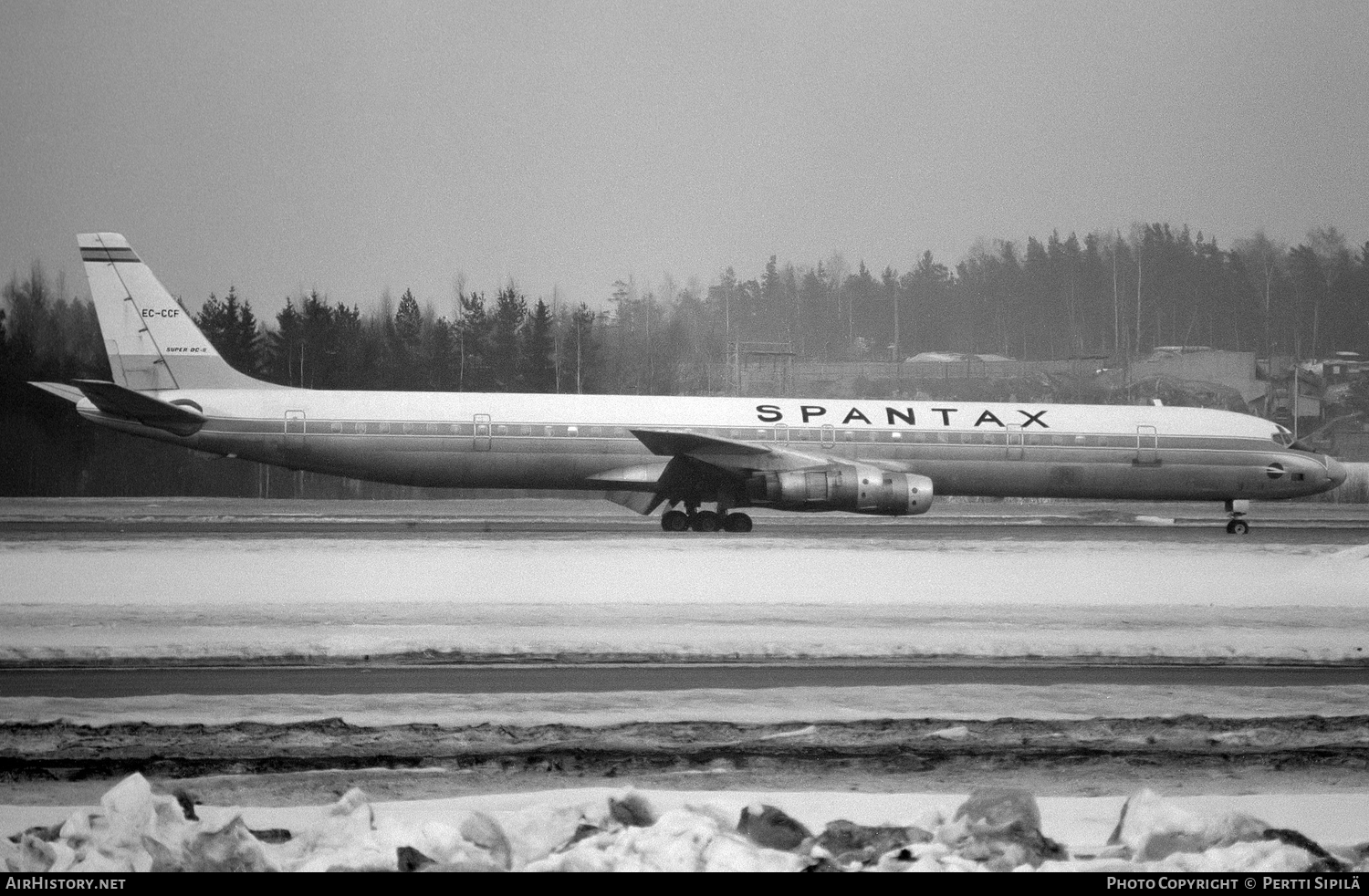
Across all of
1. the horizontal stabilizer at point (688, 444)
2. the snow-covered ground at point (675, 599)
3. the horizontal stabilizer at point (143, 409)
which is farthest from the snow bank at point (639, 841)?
the horizontal stabilizer at point (143, 409)

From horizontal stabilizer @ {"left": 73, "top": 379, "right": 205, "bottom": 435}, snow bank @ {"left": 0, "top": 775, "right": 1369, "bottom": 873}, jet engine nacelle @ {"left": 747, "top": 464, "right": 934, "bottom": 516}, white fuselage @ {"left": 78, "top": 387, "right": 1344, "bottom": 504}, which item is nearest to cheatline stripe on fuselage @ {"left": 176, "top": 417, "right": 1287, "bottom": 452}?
white fuselage @ {"left": 78, "top": 387, "right": 1344, "bottom": 504}

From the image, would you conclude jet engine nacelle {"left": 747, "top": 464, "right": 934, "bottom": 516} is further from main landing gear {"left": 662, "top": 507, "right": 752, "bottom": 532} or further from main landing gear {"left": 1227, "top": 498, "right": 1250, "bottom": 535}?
main landing gear {"left": 1227, "top": 498, "right": 1250, "bottom": 535}

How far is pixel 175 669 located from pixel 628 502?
52.5 ft

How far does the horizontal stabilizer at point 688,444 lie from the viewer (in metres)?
23.7

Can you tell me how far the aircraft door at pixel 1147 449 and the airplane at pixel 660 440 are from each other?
4 centimetres

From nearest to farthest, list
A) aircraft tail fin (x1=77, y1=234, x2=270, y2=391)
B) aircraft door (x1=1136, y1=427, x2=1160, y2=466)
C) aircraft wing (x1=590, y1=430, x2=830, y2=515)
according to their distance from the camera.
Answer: aircraft wing (x1=590, y1=430, x2=830, y2=515) → aircraft tail fin (x1=77, y1=234, x2=270, y2=391) → aircraft door (x1=1136, y1=427, x2=1160, y2=466)

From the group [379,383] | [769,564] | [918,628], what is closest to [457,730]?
[918,628]

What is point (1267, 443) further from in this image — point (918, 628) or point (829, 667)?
point (829, 667)

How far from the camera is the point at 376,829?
600 cm

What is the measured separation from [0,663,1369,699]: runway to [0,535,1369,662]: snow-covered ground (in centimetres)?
60

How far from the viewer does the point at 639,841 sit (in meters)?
5.89

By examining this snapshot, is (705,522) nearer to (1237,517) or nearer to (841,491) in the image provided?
(841,491)

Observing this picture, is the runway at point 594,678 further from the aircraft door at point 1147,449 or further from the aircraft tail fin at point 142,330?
the aircraft tail fin at point 142,330

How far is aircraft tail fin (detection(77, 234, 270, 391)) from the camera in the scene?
86.1ft
